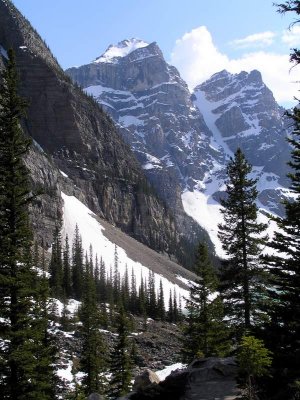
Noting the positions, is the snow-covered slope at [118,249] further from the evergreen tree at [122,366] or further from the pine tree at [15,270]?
the pine tree at [15,270]

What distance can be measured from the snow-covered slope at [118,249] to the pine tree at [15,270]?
5072 inches

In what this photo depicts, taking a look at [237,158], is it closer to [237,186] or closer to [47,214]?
[237,186]

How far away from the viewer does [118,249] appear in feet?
554

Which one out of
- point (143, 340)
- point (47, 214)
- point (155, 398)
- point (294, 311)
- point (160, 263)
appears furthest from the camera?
point (160, 263)

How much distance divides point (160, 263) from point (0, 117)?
6431 inches

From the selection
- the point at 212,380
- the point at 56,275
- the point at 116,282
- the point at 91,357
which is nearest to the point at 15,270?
the point at 212,380

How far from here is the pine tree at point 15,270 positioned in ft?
70.3

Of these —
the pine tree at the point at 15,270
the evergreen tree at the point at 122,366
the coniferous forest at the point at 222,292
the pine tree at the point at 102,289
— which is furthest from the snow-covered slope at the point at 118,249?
the pine tree at the point at 15,270

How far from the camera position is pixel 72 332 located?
3046 inches

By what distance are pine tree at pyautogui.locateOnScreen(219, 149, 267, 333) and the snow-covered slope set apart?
4907 inches

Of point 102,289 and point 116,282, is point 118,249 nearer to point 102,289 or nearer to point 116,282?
point 116,282

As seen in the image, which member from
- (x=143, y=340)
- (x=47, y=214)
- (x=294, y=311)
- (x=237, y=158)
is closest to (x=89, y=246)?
(x=47, y=214)

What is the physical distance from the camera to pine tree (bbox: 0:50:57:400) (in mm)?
21422

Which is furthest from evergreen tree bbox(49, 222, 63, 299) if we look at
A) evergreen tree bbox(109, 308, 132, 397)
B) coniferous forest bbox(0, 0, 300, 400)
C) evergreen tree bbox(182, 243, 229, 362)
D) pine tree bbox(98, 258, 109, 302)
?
coniferous forest bbox(0, 0, 300, 400)
